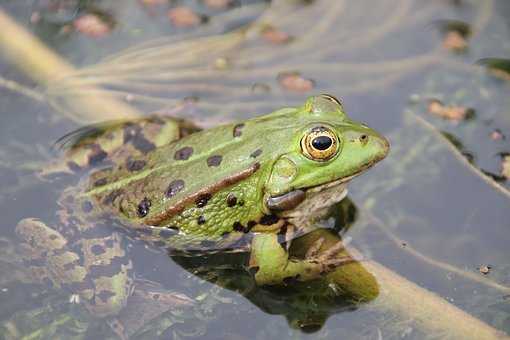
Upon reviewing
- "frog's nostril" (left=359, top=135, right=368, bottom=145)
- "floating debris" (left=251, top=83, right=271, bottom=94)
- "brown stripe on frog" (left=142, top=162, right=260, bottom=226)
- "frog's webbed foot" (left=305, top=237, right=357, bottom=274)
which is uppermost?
"floating debris" (left=251, top=83, right=271, bottom=94)

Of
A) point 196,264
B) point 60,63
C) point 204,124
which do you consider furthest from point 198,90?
point 196,264

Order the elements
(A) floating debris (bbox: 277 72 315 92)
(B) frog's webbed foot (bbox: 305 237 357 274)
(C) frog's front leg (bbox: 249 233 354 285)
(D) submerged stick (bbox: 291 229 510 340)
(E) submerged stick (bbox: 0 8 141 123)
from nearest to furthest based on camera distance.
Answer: (D) submerged stick (bbox: 291 229 510 340), (C) frog's front leg (bbox: 249 233 354 285), (B) frog's webbed foot (bbox: 305 237 357 274), (E) submerged stick (bbox: 0 8 141 123), (A) floating debris (bbox: 277 72 315 92)

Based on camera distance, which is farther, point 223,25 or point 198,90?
point 223,25

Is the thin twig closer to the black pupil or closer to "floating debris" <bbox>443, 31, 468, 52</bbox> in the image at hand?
"floating debris" <bbox>443, 31, 468, 52</bbox>

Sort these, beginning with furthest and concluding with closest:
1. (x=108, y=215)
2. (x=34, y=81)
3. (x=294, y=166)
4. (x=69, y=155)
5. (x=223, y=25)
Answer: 1. (x=223, y=25)
2. (x=34, y=81)
3. (x=69, y=155)
4. (x=108, y=215)
5. (x=294, y=166)

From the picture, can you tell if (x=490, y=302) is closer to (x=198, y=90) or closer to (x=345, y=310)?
(x=345, y=310)

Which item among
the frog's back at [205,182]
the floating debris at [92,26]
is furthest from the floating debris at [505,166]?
the floating debris at [92,26]

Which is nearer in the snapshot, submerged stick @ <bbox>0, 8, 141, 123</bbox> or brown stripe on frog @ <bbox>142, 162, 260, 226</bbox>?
brown stripe on frog @ <bbox>142, 162, 260, 226</bbox>

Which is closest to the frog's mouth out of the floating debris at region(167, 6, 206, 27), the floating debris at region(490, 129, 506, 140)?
the floating debris at region(490, 129, 506, 140)
